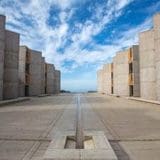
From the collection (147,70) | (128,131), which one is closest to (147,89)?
(147,70)

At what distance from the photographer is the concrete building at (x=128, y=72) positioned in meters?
43.3

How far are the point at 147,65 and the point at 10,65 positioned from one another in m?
15.3

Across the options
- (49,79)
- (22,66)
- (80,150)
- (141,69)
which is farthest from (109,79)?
A: (80,150)

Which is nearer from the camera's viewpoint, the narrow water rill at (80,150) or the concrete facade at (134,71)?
the narrow water rill at (80,150)

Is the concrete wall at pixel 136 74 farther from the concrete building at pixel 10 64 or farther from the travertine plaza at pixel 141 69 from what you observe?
the concrete building at pixel 10 64

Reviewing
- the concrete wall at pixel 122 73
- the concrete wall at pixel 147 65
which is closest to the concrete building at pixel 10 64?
the concrete wall at pixel 147 65

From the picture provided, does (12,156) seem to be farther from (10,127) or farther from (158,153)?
(10,127)

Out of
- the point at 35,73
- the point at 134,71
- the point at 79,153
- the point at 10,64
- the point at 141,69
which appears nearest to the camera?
the point at 79,153

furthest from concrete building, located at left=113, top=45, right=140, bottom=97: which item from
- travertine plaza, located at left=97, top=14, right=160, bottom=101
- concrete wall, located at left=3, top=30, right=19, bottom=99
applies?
concrete wall, located at left=3, top=30, right=19, bottom=99

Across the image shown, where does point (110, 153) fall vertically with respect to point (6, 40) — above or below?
below

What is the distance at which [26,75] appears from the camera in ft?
151

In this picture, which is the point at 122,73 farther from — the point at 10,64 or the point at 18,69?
the point at 10,64

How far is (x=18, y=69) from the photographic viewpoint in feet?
135

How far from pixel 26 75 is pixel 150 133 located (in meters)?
37.4
